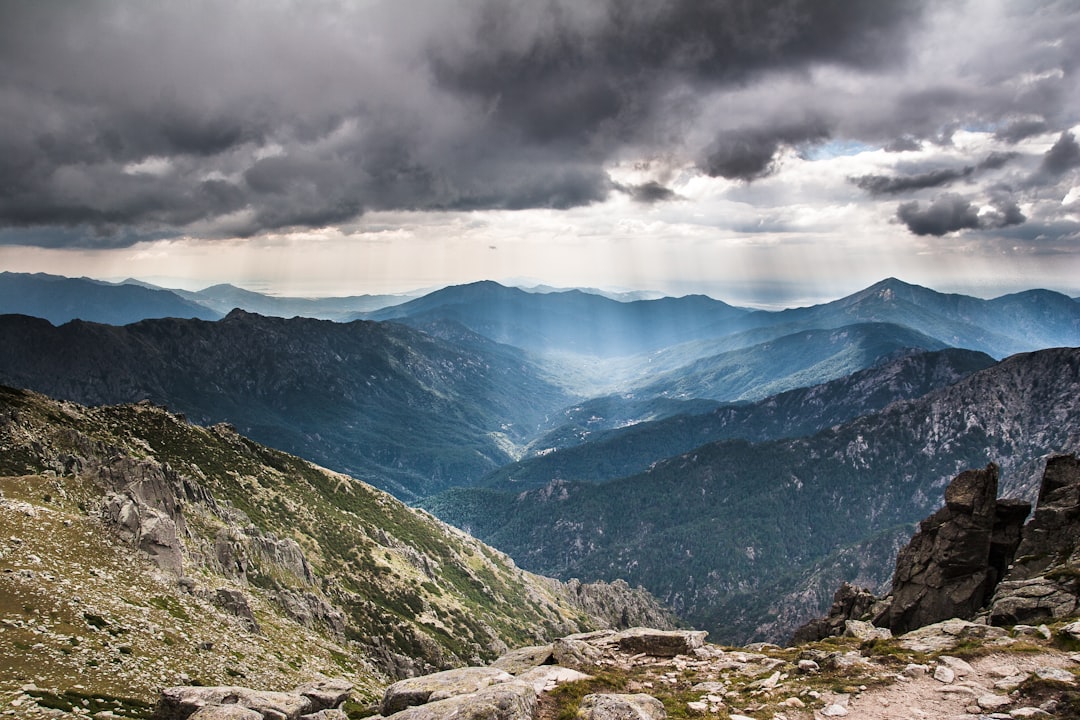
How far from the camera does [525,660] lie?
5453 centimetres

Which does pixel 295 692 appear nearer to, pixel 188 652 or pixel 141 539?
pixel 188 652

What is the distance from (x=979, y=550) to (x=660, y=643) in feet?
117

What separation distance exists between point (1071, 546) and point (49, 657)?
8647 centimetres

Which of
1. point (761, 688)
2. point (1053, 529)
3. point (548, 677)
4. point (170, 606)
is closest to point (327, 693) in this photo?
point (548, 677)

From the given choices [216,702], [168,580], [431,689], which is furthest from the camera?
[168,580]

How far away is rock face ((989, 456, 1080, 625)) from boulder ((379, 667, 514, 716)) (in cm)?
4027

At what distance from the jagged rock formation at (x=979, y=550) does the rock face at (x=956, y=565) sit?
86 millimetres

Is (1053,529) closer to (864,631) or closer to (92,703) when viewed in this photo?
(864,631)

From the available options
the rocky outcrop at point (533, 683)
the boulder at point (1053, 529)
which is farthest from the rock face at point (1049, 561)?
the rocky outcrop at point (533, 683)

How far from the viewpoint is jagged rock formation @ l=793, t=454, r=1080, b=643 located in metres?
56.5

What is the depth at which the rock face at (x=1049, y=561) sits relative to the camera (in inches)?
1804

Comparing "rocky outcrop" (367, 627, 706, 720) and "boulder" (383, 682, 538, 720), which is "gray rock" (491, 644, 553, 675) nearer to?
"rocky outcrop" (367, 627, 706, 720)

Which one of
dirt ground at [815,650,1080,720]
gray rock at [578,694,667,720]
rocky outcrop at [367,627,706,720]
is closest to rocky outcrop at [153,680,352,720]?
rocky outcrop at [367,627,706,720]

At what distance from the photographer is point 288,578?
13388 centimetres
